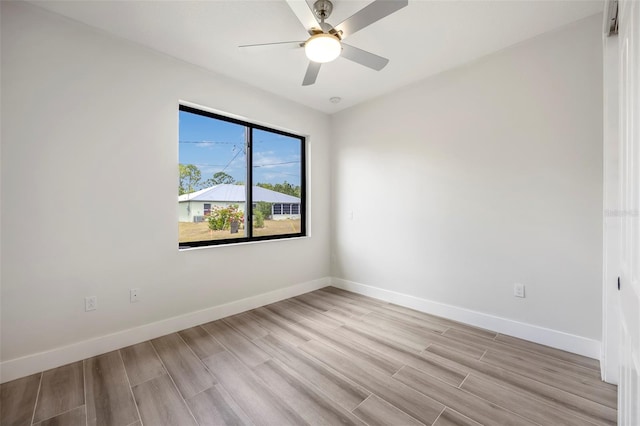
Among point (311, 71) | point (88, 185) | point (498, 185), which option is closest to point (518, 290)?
point (498, 185)

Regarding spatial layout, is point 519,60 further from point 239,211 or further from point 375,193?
point 239,211

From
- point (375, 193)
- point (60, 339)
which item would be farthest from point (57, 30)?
point (375, 193)

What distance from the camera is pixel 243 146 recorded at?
10.6 feet

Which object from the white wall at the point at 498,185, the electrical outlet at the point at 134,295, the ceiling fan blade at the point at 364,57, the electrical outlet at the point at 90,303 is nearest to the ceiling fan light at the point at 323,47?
the ceiling fan blade at the point at 364,57

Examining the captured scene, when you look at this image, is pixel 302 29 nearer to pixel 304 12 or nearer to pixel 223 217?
pixel 304 12

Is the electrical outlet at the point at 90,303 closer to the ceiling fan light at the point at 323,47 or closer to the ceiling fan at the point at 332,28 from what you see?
the ceiling fan at the point at 332,28

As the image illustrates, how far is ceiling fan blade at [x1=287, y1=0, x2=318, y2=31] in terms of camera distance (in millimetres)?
1601

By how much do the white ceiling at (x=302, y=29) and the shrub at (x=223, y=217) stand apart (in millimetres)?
1500

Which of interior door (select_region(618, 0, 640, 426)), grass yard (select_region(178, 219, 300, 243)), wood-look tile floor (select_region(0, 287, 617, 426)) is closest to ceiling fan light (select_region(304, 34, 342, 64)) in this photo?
interior door (select_region(618, 0, 640, 426))

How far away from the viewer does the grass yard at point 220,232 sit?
2.74 m

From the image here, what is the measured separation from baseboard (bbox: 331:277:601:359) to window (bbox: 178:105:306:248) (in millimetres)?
1599

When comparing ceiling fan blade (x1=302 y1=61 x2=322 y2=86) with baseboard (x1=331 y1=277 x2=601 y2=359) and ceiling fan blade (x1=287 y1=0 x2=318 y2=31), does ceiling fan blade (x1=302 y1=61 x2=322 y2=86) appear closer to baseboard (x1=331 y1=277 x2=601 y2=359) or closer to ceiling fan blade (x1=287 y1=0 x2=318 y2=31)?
ceiling fan blade (x1=287 y1=0 x2=318 y2=31)

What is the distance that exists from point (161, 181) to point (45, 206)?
798 mm

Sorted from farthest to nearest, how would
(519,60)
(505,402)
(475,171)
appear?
(475,171) < (519,60) < (505,402)
